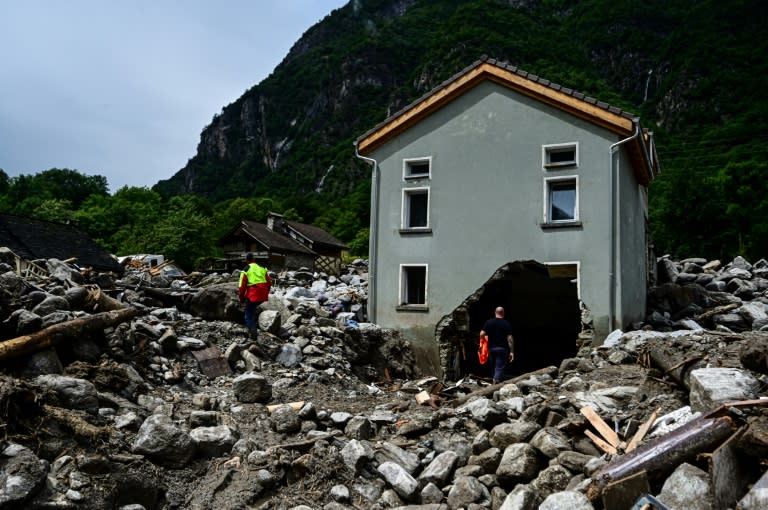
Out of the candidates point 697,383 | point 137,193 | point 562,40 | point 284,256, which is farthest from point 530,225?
point 562,40

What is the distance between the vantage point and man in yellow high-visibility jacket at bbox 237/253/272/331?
11680 mm

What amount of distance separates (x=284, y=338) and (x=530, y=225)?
265 inches

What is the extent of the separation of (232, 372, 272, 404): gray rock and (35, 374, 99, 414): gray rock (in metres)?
2.23

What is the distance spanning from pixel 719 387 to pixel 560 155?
31.6 ft

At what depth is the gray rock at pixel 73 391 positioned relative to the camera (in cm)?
709

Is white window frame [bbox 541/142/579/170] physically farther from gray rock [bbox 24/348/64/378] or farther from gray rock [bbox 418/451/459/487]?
gray rock [bbox 24/348/64/378]

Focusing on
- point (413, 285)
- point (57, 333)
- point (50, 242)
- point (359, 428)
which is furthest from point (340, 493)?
point (50, 242)

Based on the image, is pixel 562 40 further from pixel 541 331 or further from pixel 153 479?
pixel 153 479

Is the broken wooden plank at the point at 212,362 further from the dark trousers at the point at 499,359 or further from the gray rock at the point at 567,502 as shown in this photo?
the gray rock at the point at 567,502

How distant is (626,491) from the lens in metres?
5.11

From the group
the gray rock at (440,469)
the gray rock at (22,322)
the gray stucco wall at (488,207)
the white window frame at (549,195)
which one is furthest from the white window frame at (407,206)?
the gray rock at (22,322)

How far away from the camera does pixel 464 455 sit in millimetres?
7391

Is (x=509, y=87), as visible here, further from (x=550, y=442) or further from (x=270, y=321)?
(x=550, y=442)

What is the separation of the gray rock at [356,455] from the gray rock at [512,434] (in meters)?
1.52
